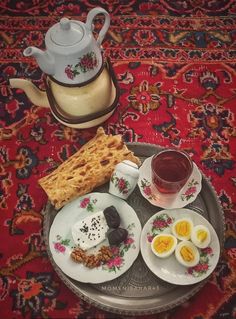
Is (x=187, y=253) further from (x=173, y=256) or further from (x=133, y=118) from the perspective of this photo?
(x=133, y=118)

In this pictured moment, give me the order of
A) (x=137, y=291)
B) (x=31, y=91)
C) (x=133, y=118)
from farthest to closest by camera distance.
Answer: (x=133, y=118) → (x=31, y=91) → (x=137, y=291)

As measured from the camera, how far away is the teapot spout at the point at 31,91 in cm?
128

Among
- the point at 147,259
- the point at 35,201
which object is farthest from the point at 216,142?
the point at 35,201

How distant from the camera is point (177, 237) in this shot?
43.3 inches

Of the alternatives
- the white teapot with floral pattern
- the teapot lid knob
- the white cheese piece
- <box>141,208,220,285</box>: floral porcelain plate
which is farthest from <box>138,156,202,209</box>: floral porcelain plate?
the teapot lid knob

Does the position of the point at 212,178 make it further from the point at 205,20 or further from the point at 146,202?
the point at 205,20

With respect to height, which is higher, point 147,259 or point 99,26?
point 99,26

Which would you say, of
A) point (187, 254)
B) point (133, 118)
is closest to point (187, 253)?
point (187, 254)

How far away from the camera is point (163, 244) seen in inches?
42.6

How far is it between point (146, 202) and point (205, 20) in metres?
0.97

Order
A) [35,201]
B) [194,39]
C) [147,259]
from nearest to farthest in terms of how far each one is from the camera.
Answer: [147,259] < [35,201] < [194,39]

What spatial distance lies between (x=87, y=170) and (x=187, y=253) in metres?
0.36

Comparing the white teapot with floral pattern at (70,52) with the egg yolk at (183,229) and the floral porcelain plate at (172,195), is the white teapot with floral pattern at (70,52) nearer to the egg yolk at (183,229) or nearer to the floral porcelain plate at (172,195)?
the floral porcelain plate at (172,195)

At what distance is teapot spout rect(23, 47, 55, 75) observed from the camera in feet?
3.65
